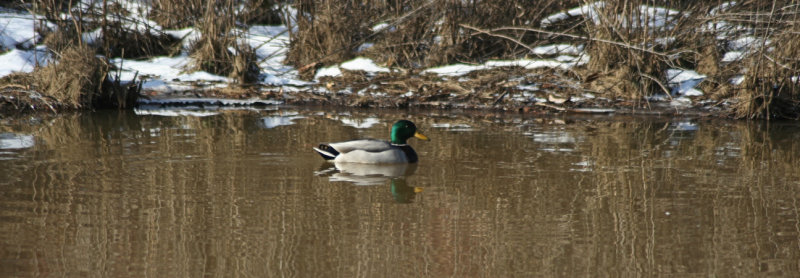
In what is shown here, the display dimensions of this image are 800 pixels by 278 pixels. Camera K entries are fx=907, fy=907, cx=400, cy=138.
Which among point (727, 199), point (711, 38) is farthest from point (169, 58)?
point (727, 199)

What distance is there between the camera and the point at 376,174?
902 cm

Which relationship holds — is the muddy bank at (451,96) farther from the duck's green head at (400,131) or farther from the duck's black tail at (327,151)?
the duck's black tail at (327,151)

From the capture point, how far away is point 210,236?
245 inches

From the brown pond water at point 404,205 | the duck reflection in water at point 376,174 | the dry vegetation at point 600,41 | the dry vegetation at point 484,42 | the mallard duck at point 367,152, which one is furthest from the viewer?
the dry vegetation at point 484,42

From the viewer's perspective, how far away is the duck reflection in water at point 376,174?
804cm

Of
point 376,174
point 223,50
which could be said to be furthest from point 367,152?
point 223,50

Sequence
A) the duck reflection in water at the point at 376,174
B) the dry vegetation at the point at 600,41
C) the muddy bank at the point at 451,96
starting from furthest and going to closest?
the muddy bank at the point at 451,96
the dry vegetation at the point at 600,41
the duck reflection in water at the point at 376,174

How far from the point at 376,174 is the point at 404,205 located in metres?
1.70

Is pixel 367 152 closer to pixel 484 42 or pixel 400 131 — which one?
pixel 400 131

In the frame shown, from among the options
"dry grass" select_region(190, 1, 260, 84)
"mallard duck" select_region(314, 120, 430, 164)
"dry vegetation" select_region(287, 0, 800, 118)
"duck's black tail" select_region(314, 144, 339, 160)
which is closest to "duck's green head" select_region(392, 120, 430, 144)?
"mallard duck" select_region(314, 120, 430, 164)

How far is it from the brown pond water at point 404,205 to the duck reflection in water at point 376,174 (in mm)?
34

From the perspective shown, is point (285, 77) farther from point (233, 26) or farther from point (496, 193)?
point (496, 193)

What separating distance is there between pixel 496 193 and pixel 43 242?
3654 millimetres

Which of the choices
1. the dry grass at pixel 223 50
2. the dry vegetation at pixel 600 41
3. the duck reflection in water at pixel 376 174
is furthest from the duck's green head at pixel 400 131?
the dry grass at pixel 223 50
